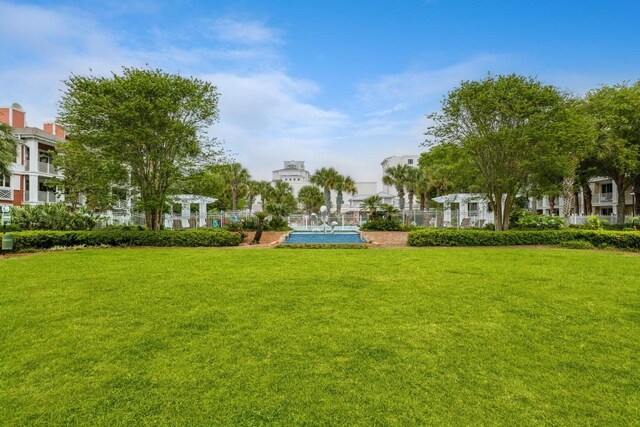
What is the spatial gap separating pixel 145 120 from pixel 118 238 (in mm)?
5392

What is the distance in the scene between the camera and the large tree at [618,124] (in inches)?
938

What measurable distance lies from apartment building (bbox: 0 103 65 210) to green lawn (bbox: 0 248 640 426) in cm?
2583

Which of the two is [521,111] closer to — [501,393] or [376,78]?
[376,78]

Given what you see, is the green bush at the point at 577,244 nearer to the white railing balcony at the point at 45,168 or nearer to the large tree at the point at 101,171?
the large tree at the point at 101,171

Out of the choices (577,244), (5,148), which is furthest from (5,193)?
(577,244)

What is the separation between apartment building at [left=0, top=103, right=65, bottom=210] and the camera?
2711 cm

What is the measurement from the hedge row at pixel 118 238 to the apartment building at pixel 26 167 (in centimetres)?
1579

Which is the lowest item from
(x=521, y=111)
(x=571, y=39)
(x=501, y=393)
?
(x=501, y=393)

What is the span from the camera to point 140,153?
16531 mm

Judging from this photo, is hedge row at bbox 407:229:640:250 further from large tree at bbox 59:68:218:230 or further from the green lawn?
large tree at bbox 59:68:218:230

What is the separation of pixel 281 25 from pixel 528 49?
425 inches

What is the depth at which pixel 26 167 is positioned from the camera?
2795 cm

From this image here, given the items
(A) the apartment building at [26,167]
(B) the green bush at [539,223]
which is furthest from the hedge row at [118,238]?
(B) the green bush at [539,223]

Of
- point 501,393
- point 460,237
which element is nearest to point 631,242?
point 460,237
